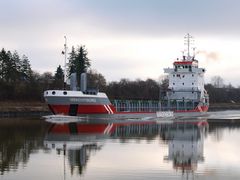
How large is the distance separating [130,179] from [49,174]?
→ 8.71 feet

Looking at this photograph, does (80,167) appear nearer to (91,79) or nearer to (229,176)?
(229,176)

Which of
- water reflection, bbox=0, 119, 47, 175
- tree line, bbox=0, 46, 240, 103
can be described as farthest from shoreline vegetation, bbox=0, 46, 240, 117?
water reflection, bbox=0, 119, 47, 175

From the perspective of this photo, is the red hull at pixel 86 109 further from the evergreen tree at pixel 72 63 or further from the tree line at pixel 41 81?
the evergreen tree at pixel 72 63

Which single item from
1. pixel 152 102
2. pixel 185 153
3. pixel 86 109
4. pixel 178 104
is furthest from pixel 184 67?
pixel 185 153

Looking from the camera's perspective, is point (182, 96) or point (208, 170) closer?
point (208, 170)

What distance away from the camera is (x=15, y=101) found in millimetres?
75562

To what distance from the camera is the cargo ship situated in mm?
45531

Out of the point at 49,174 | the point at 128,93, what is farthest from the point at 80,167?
the point at 128,93

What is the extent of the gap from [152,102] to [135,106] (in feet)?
13.6

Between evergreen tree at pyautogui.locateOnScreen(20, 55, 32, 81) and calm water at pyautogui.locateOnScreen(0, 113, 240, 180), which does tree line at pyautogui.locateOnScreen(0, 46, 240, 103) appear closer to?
evergreen tree at pyautogui.locateOnScreen(20, 55, 32, 81)

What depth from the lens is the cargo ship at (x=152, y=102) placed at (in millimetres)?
45531

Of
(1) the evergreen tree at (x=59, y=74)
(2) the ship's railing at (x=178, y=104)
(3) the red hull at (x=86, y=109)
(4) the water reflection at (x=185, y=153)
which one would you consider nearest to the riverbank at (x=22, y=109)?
(3) the red hull at (x=86, y=109)

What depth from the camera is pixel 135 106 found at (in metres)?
56.5

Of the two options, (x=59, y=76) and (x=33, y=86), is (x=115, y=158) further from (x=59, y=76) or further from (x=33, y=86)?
(x=59, y=76)
